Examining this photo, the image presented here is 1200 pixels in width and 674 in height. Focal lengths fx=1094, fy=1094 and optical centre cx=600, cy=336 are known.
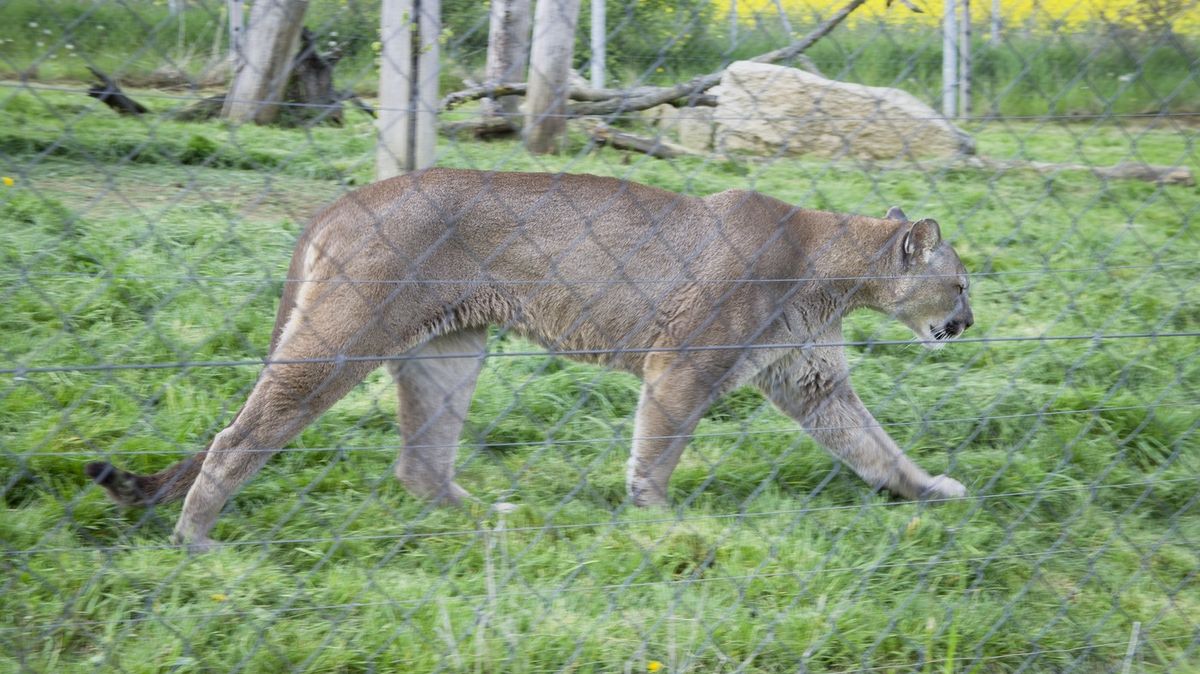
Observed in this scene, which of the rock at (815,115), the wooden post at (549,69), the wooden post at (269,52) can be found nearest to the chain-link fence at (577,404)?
the wooden post at (269,52)

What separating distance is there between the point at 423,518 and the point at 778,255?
1712 mm

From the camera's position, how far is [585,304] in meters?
4.16

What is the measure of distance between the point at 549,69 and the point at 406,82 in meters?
2.92

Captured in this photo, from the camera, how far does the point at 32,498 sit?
353 cm

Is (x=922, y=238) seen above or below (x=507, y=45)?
below

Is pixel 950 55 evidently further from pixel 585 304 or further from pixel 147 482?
pixel 147 482

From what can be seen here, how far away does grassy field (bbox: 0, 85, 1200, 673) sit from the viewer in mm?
2908

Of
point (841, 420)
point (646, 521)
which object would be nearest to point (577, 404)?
point (646, 521)

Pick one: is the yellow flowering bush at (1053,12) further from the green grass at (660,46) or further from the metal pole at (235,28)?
the metal pole at (235,28)

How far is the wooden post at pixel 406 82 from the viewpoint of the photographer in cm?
396

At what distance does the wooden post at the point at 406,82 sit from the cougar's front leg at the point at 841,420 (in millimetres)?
1678

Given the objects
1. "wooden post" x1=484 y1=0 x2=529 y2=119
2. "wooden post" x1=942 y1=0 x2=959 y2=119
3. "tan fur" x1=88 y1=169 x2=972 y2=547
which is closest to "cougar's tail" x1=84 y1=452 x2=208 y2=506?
"tan fur" x1=88 y1=169 x2=972 y2=547

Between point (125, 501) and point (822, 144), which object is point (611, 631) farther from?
point (822, 144)

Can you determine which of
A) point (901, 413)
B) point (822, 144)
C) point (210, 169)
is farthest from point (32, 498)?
point (822, 144)
